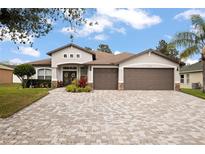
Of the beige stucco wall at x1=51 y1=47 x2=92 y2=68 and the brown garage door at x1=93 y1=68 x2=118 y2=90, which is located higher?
the beige stucco wall at x1=51 y1=47 x2=92 y2=68

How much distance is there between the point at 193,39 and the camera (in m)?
21.8

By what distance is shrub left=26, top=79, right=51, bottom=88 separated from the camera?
89.9 feet

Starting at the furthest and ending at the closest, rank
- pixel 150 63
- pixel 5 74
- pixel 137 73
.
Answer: pixel 5 74, pixel 137 73, pixel 150 63

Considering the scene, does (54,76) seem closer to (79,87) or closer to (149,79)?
(79,87)

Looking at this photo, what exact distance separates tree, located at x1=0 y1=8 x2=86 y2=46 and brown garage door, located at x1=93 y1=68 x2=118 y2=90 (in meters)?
14.1

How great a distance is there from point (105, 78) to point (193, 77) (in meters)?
11.6

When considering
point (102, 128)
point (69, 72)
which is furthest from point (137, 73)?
point (102, 128)

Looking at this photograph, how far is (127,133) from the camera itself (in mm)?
7242

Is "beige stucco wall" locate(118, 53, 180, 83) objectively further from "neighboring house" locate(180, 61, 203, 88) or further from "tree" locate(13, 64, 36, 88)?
"tree" locate(13, 64, 36, 88)

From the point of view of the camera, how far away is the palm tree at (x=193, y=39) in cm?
2144

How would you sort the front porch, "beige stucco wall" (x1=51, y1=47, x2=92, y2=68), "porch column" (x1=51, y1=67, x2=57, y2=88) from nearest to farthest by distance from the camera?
"porch column" (x1=51, y1=67, x2=57, y2=88) → "beige stucco wall" (x1=51, y1=47, x2=92, y2=68) → the front porch

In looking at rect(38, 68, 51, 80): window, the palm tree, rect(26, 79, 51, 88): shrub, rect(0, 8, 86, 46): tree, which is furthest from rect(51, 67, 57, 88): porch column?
rect(0, 8, 86, 46): tree
